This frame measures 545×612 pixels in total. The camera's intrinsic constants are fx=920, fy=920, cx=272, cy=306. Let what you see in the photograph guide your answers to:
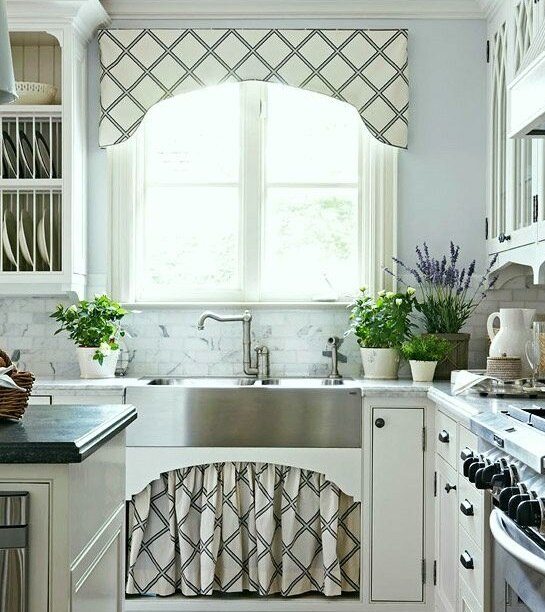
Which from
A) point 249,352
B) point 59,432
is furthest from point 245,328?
point 59,432

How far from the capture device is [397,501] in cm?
380

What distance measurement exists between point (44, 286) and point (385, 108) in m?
1.79

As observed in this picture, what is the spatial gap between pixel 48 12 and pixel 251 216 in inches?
51.5

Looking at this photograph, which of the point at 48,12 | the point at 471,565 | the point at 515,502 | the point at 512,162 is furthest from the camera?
the point at 48,12

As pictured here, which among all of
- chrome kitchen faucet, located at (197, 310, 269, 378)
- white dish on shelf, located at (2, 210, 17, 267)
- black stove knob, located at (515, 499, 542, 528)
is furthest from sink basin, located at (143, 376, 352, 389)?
black stove knob, located at (515, 499, 542, 528)

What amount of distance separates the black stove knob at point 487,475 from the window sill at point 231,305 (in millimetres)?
2019

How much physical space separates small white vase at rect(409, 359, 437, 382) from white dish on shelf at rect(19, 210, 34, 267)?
1.79m

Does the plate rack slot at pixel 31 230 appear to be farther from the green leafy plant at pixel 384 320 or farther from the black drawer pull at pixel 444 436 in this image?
the black drawer pull at pixel 444 436

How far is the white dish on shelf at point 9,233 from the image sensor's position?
13.8 ft

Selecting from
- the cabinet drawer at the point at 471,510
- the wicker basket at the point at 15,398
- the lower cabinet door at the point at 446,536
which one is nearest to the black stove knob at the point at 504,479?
the cabinet drawer at the point at 471,510

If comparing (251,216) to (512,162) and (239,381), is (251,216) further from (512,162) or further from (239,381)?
(512,162)

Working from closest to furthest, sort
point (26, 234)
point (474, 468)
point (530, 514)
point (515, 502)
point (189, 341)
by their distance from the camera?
point (530, 514) → point (515, 502) → point (474, 468) → point (26, 234) → point (189, 341)

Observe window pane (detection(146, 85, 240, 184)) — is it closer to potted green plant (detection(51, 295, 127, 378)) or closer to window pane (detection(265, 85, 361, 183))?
window pane (detection(265, 85, 361, 183))

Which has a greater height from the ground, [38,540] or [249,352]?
[249,352]
